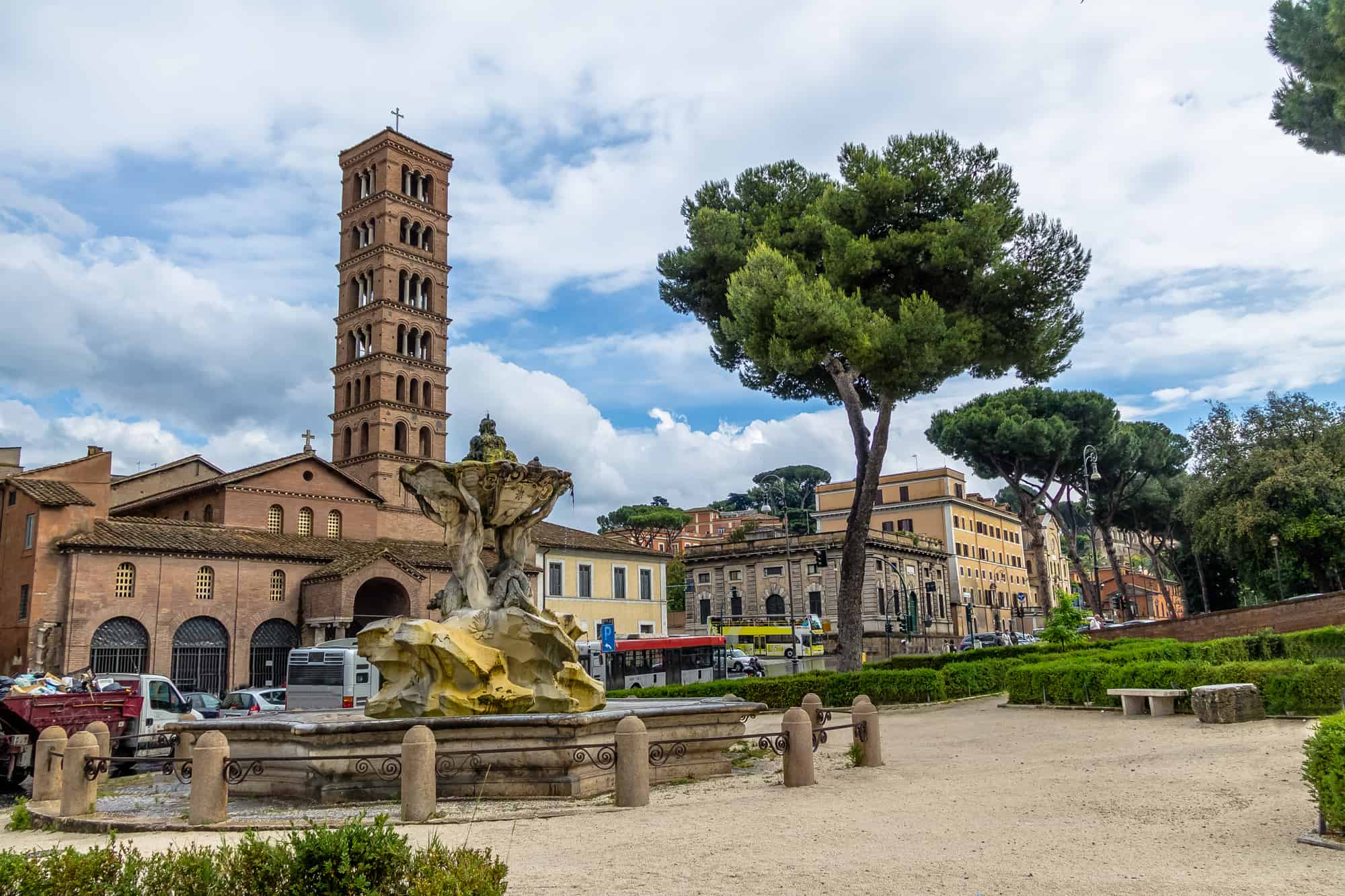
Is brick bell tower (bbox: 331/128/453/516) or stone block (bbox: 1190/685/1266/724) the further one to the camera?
brick bell tower (bbox: 331/128/453/516)

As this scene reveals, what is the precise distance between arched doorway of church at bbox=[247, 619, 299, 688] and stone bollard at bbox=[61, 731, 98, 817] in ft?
96.4

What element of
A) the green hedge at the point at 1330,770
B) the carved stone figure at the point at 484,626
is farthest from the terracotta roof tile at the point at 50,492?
the green hedge at the point at 1330,770

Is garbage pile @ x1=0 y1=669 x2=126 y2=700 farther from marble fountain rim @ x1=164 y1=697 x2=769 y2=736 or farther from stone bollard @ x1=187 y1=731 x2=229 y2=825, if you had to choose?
stone bollard @ x1=187 y1=731 x2=229 y2=825

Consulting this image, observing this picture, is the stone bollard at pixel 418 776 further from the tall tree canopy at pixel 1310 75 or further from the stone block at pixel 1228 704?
the tall tree canopy at pixel 1310 75

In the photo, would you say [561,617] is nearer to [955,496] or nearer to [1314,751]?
[1314,751]

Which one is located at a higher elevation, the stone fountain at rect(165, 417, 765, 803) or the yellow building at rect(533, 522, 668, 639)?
the yellow building at rect(533, 522, 668, 639)

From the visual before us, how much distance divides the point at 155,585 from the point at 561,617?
89.2ft

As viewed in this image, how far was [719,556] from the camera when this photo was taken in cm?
6606

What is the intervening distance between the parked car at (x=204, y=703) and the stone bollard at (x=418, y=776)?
15313 mm

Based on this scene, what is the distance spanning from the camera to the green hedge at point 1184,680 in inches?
546

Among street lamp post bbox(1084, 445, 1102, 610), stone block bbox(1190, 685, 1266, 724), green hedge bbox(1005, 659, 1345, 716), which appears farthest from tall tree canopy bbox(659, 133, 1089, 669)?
street lamp post bbox(1084, 445, 1102, 610)

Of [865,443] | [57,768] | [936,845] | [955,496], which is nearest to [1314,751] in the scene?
[936,845]

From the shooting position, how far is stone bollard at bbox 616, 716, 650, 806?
9.32 meters

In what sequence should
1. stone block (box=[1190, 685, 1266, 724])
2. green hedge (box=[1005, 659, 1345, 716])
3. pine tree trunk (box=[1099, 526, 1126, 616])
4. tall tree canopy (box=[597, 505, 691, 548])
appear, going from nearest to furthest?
green hedge (box=[1005, 659, 1345, 716]), stone block (box=[1190, 685, 1266, 724]), pine tree trunk (box=[1099, 526, 1126, 616]), tall tree canopy (box=[597, 505, 691, 548])
